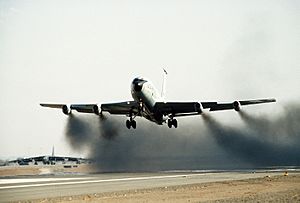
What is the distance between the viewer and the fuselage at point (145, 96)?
57.0m

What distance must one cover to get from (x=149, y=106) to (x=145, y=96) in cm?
202

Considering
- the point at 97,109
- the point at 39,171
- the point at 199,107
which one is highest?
the point at 97,109

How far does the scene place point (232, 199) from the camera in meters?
24.7

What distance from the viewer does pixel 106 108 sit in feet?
209

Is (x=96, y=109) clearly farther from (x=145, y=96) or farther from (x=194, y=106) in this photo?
(x=194, y=106)

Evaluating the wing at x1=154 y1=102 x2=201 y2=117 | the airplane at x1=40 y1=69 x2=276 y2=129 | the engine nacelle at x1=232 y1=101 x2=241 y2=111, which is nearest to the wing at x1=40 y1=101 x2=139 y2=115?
the airplane at x1=40 y1=69 x2=276 y2=129

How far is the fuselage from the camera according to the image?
57000mm

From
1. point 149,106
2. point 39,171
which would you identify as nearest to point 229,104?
point 149,106

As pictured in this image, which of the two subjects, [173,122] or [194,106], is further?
[173,122]

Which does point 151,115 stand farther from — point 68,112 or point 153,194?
point 153,194

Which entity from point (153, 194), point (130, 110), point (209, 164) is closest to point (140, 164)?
point (209, 164)

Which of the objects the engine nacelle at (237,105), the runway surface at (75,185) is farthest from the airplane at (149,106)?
the runway surface at (75,185)

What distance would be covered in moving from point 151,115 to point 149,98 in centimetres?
381

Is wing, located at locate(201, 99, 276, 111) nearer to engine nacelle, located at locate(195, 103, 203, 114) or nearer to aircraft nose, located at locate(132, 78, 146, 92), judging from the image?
engine nacelle, located at locate(195, 103, 203, 114)
